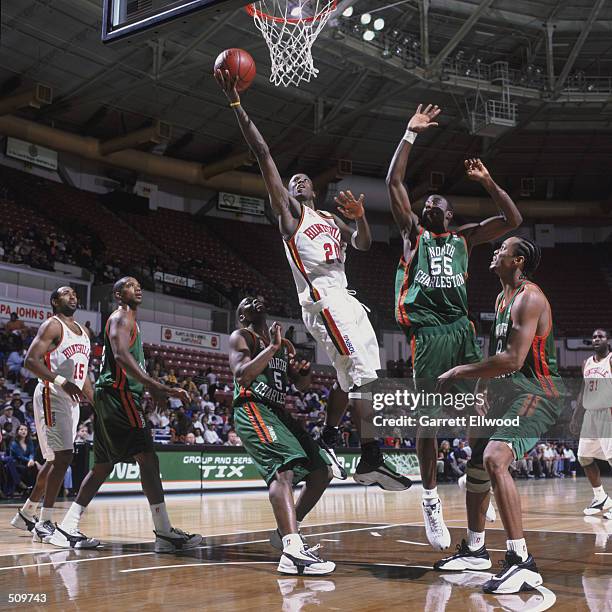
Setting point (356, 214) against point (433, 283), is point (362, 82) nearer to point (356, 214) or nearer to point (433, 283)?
point (356, 214)

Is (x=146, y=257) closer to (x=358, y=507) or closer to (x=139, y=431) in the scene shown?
(x=358, y=507)

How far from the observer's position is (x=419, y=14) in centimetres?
2111

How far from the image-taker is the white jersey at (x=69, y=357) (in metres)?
7.25

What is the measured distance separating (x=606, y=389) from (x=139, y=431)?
20.9ft

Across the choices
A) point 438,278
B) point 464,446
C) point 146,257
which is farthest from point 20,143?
point 438,278

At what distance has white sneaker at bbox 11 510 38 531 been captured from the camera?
7117 millimetres

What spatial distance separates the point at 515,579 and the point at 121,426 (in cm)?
330

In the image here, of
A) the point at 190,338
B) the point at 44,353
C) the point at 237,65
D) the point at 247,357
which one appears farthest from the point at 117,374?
the point at 190,338

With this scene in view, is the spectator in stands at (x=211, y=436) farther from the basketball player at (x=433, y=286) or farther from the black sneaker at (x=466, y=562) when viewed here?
the black sneaker at (x=466, y=562)

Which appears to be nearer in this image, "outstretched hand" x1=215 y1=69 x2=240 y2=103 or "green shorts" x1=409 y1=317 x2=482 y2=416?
"green shorts" x1=409 y1=317 x2=482 y2=416

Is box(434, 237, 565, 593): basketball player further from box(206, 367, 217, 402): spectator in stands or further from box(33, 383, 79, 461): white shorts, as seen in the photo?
box(206, 367, 217, 402): spectator in stands

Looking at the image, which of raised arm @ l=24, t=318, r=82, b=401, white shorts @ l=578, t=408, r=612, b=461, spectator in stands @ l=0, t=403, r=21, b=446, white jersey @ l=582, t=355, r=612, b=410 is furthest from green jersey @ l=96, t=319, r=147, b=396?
spectator in stands @ l=0, t=403, r=21, b=446

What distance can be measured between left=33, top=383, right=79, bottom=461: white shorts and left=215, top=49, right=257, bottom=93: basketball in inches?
135

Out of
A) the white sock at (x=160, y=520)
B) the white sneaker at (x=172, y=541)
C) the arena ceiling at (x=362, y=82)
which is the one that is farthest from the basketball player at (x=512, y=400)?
the arena ceiling at (x=362, y=82)
